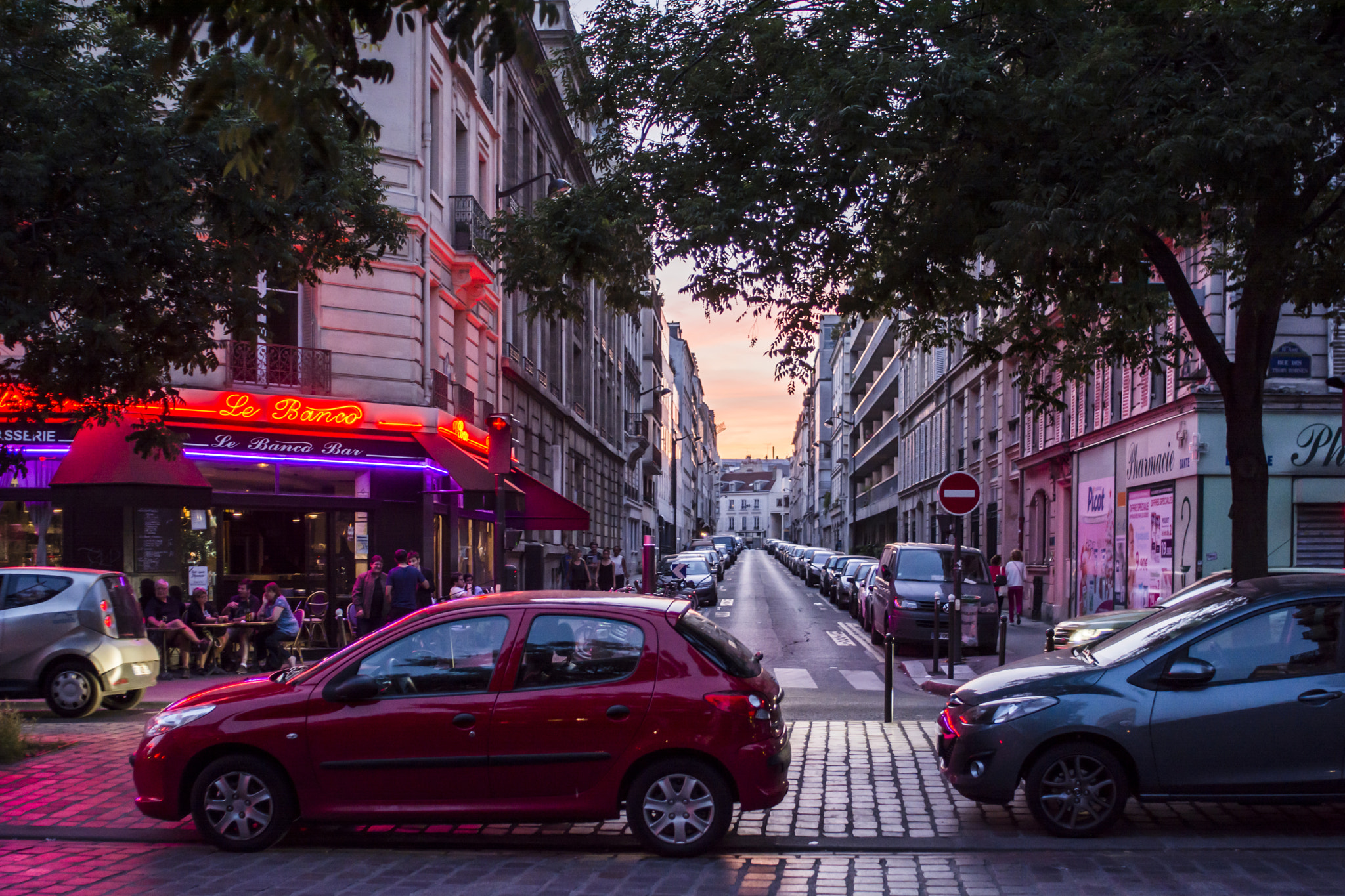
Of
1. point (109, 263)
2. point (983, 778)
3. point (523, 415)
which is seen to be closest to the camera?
point (983, 778)

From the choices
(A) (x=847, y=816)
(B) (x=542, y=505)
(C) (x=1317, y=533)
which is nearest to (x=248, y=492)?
(B) (x=542, y=505)

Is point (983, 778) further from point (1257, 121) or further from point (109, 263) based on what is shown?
point (109, 263)

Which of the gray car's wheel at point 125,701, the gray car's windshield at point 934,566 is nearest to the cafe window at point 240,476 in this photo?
the gray car's wheel at point 125,701

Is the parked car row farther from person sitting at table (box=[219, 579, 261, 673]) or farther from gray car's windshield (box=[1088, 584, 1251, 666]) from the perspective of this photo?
person sitting at table (box=[219, 579, 261, 673])

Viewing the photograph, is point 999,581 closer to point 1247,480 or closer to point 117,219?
point 1247,480

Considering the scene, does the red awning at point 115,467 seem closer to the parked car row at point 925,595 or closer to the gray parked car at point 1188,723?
the parked car row at point 925,595

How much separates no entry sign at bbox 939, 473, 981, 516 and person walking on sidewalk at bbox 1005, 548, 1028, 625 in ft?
36.9

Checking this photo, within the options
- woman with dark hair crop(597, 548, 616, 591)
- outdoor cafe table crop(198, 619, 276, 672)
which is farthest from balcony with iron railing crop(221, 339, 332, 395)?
woman with dark hair crop(597, 548, 616, 591)

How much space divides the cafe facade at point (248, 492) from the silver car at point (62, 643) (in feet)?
11.5

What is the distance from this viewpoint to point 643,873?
6609 mm

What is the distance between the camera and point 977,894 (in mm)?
6234

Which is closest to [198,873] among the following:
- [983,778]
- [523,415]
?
[983,778]

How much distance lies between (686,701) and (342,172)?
7.41 metres

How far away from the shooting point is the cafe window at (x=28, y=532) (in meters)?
18.4
